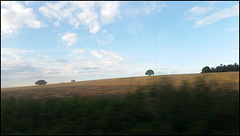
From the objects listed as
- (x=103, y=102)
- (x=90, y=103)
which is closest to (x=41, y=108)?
(x=90, y=103)

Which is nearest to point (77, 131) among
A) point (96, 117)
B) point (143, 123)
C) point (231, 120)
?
point (96, 117)

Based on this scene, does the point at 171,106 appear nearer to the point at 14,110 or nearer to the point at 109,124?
Result: the point at 109,124

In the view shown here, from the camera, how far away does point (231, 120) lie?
5773 mm

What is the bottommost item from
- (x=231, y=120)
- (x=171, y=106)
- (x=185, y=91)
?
(x=231, y=120)

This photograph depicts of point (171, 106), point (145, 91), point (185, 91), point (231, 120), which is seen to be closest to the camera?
point (231, 120)

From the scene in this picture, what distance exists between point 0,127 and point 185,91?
7117 millimetres

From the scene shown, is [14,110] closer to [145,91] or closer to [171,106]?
[145,91]

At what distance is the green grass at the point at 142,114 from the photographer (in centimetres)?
564

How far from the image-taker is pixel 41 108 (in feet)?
24.2

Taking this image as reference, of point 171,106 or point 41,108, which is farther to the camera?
point 41,108

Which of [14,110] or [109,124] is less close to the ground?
[14,110]

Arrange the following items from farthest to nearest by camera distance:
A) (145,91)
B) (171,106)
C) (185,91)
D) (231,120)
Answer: (145,91) < (185,91) < (171,106) < (231,120)

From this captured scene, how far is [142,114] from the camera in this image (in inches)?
250

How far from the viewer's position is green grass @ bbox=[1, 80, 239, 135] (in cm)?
564
